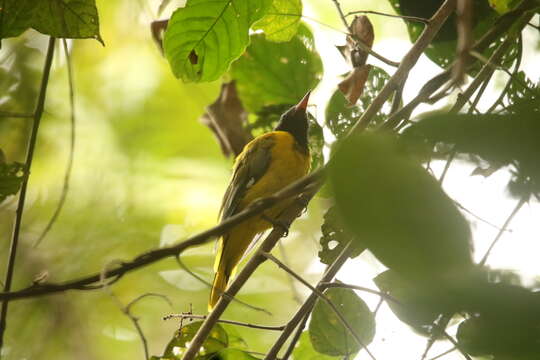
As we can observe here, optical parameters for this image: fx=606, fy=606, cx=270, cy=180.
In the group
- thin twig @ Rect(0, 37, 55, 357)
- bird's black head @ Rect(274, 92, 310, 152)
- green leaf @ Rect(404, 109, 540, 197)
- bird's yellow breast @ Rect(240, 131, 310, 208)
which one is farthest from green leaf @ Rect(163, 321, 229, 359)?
green leaf @ Rect(404, 109, 540, 197)

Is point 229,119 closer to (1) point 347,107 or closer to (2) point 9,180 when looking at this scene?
(1) point 347,107

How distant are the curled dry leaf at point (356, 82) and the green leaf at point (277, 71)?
1.39 ft

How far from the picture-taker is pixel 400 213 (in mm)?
804

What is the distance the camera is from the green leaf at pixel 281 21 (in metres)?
2.37

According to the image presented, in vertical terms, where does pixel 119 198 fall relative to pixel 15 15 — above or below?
below

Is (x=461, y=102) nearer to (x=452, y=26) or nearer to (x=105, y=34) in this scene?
(x=452, y=26)

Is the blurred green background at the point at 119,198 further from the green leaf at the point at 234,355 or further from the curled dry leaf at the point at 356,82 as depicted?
the green leaf at the point at 234,355

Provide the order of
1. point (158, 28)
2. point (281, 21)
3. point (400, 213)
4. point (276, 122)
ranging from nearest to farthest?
point (400, 213) < point (281, 21) < point (158, 28) < point (276, 122)

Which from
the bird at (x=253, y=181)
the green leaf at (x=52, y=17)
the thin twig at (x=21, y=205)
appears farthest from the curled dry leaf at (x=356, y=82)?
the thin twig at (x=21, y=205)

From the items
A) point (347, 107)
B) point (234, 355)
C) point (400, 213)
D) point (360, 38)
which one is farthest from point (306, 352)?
point (400, 213)

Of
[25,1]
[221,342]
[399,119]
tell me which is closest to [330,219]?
[221,342]

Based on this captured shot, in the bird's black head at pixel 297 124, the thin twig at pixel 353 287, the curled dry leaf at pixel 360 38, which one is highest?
the curled dry leaf at pixel 360 38

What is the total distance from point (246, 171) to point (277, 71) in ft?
1.66

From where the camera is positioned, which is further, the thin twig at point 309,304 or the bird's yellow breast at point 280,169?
the bird's yellow breast at point 280,169
